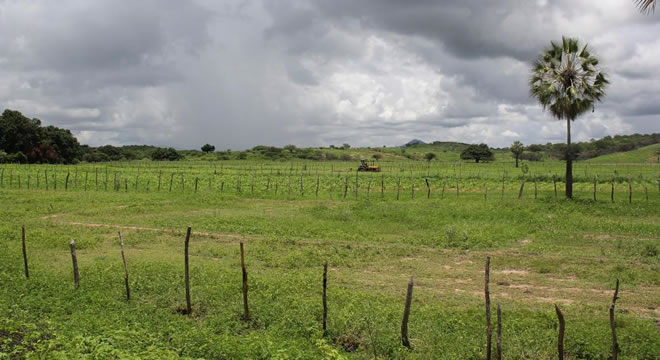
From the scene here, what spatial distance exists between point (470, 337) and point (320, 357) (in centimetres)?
371

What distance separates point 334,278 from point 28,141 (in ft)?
281

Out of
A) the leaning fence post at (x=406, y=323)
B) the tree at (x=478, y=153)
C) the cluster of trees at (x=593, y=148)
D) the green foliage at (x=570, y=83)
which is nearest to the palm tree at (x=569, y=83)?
the green foliage at (x=570, y=83)

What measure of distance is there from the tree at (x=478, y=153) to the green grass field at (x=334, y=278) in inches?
2758

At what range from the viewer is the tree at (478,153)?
10244 cm

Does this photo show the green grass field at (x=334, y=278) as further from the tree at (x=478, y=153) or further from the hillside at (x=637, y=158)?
the hillside at (x=637, y=158)

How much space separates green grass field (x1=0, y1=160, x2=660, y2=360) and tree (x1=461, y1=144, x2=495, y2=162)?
7004 centimetres

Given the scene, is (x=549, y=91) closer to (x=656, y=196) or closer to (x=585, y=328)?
(x=656, y=196)

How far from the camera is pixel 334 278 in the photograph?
16.1 metres

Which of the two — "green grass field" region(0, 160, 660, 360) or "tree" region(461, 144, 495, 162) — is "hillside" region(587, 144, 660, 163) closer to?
"tree" region(461, 144, 495, 162)

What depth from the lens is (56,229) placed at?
24.7 meters

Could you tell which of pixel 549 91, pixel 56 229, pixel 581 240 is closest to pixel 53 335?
pixel 56 229

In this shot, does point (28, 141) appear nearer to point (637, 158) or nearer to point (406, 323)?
point (406, 323)

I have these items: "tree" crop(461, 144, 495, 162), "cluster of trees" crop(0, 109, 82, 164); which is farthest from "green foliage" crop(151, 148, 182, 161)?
"tree" crop(461, 144, 495, 162)

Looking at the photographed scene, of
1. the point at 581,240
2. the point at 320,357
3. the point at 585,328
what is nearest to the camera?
the point at 320,357
